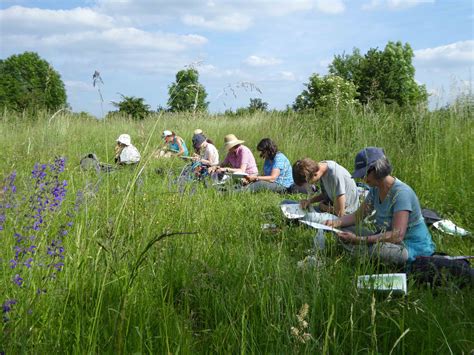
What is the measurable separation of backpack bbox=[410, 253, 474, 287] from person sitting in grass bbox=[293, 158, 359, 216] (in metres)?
1.40

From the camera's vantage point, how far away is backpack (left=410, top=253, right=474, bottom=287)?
2.66 meters

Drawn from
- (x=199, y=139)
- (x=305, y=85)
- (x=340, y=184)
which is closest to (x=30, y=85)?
(x=340, y=184)

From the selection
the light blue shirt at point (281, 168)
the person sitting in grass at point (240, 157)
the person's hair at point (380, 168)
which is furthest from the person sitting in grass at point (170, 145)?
the person's hair at point (380, 168)

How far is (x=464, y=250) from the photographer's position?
3.69m

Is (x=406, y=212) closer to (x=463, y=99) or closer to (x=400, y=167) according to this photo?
(x=400, y=167)

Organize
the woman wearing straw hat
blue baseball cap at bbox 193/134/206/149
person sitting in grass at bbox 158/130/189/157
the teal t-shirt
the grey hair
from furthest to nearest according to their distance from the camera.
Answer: blue baseball cap at bbox 193/134/206/149 → the woman wearing straw hat → the grey hair → the teal t-shirt → person sitting in grass at bbox 158/130/189/157

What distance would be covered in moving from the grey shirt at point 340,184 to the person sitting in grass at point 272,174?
5.61ft

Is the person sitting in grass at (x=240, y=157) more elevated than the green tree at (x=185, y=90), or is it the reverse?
the green tree at (x=185, y=90)

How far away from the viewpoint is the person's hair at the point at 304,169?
4594mm

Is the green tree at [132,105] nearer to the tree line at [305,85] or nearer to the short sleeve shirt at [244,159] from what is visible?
the tree line at [305,85]

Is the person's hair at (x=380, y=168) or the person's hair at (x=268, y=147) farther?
the person's hair at (x=268, y=147)

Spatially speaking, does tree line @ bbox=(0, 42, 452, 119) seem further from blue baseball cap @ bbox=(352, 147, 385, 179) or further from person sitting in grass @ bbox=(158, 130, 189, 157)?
blue baseball cap @ bbox=(352, 147, 385, 179)

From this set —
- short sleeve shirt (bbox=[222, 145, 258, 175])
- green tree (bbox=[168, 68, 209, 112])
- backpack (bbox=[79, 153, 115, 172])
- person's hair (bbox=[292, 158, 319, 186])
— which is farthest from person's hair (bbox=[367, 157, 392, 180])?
short sleeve shirt (bbox=[222, 145, 258, 175])

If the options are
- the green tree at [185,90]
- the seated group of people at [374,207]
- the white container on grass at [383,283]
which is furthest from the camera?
the seated group of people at [374,207]
